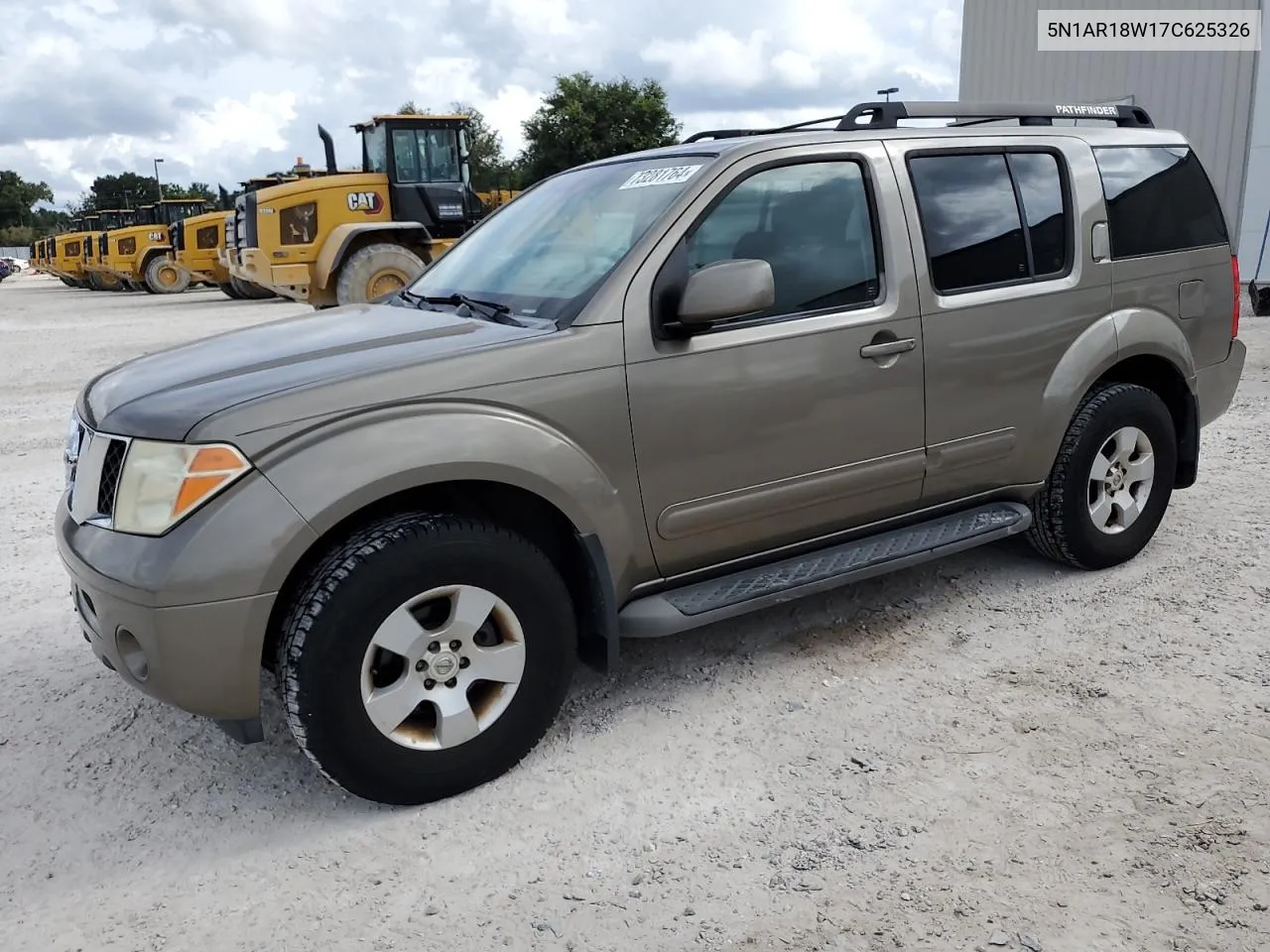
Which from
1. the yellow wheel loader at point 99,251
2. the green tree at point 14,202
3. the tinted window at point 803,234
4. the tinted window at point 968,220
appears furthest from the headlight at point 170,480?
the green tree at point 14,202

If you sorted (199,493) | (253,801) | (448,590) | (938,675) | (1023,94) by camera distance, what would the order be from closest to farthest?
(199,493) → (448,590) → (253,801) → (938,675) → (1023,94)

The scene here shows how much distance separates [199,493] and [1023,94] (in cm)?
1993

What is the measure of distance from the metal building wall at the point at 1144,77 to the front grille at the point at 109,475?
17.7 m

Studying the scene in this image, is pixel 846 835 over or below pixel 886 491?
below

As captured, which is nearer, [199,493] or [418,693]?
[199,493]

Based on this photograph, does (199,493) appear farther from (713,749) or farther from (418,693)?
(713,749)

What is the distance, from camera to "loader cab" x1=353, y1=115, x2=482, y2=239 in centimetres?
1630

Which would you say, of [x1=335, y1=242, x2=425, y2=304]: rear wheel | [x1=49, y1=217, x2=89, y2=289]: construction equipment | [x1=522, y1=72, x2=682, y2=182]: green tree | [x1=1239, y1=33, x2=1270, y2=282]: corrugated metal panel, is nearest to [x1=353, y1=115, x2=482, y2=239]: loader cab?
[x1=335, y1=242, x2=425, y2=304]: rear wheel

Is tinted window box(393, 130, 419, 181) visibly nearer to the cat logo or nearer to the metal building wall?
the cat logo

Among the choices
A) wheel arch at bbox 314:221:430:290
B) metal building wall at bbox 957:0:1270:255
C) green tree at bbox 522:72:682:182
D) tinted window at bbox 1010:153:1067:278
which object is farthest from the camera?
green tree at bbox 522:72:682:182

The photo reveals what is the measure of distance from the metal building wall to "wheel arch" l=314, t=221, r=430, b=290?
37.1 feet

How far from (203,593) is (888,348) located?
2.26 m

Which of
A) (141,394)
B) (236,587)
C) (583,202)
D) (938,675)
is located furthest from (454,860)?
(583,202)

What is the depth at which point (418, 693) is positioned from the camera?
9.37ft
